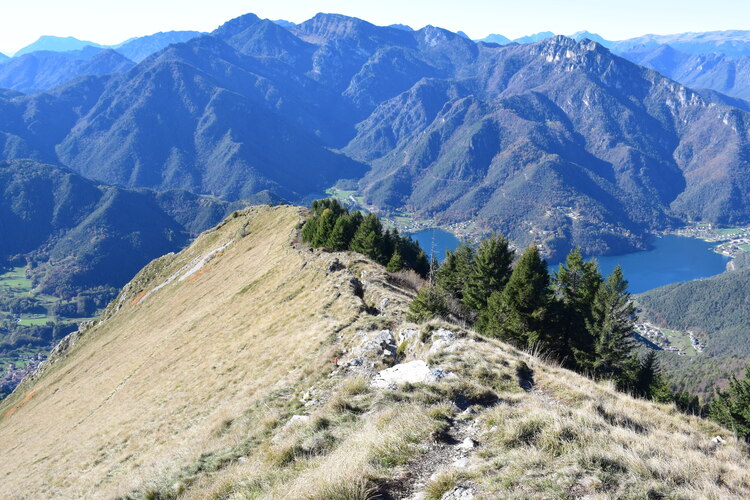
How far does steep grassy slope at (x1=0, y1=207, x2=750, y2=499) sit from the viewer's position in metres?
9.01

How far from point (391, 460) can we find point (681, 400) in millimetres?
43582

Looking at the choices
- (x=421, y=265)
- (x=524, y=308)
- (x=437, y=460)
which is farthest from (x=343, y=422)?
(x=421, y=265)

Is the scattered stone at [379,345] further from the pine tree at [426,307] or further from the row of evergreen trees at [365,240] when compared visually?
the row of evergreen trees at [365,240]

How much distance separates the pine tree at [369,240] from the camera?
172 feet

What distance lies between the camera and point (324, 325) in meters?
27.2

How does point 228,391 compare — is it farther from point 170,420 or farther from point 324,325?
point 324,325

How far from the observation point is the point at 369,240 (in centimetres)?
5234

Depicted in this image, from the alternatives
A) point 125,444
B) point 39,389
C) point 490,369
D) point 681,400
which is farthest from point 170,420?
point 39,389

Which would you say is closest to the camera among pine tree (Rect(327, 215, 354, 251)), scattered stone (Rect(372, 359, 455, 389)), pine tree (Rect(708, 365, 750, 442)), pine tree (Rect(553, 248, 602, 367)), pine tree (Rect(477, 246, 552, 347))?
scattered stone (Rect(372, 359, 455, 389))

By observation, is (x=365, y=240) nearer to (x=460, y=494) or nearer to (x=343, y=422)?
(x=343, y=422)

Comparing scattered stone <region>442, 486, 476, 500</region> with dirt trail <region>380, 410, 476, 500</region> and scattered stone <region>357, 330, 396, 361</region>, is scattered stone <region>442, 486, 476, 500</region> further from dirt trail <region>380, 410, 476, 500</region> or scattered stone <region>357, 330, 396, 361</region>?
scattered stone <region>357, 330, 396, 361</region>

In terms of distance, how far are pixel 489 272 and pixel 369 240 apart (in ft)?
63.4

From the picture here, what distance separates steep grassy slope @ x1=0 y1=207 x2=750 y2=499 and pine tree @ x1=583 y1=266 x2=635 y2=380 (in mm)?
14847

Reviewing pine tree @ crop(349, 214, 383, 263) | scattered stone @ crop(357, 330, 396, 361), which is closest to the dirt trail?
scattered stone @ crop(357, 330, 396, 361)
